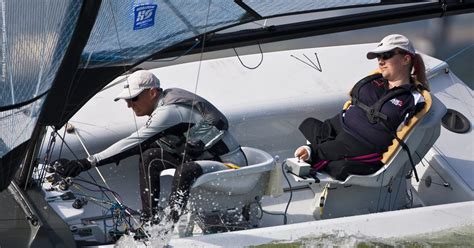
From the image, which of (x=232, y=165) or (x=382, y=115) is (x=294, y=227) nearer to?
(x=232, y=165)

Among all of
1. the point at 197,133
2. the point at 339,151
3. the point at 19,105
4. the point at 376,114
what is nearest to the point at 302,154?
the point at 339,151

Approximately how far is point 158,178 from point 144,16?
24.0 inches

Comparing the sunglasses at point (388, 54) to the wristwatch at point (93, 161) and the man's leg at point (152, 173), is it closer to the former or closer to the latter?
the man's leg at point (152, 173)

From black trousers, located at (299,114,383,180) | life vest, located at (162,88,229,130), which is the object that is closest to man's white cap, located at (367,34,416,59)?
black trousers, located at (299,114,383,180)

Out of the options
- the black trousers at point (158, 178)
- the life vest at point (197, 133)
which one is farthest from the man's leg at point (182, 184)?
the life vest at point (197, 133)

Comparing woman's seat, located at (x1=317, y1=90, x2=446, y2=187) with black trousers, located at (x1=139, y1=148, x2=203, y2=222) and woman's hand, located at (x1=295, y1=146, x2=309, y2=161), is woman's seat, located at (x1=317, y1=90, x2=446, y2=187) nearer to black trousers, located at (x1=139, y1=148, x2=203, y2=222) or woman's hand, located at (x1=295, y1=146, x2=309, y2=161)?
woman's hand, located at (x1=295, y1=146, x2=309, y2=161)

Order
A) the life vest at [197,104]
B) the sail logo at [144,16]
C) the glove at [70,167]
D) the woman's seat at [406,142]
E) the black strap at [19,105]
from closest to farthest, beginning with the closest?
the black strap at [19,105] < the sail logo at [144,16] < the glove at [70,167] < the life vest at [197,104] < the woman's seat at [406,142]

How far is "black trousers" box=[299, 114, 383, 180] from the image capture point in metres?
3.64

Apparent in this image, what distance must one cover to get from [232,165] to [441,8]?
4.53ft

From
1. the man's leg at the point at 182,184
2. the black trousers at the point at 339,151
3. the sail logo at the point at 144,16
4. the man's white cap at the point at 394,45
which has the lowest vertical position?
the black trousers at the point at 339,151

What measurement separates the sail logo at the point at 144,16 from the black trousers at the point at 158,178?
505 millimetres

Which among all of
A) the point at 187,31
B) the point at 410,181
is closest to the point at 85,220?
the point at 187,31

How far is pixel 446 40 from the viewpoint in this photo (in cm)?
674

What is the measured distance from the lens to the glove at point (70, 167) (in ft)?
11.1
